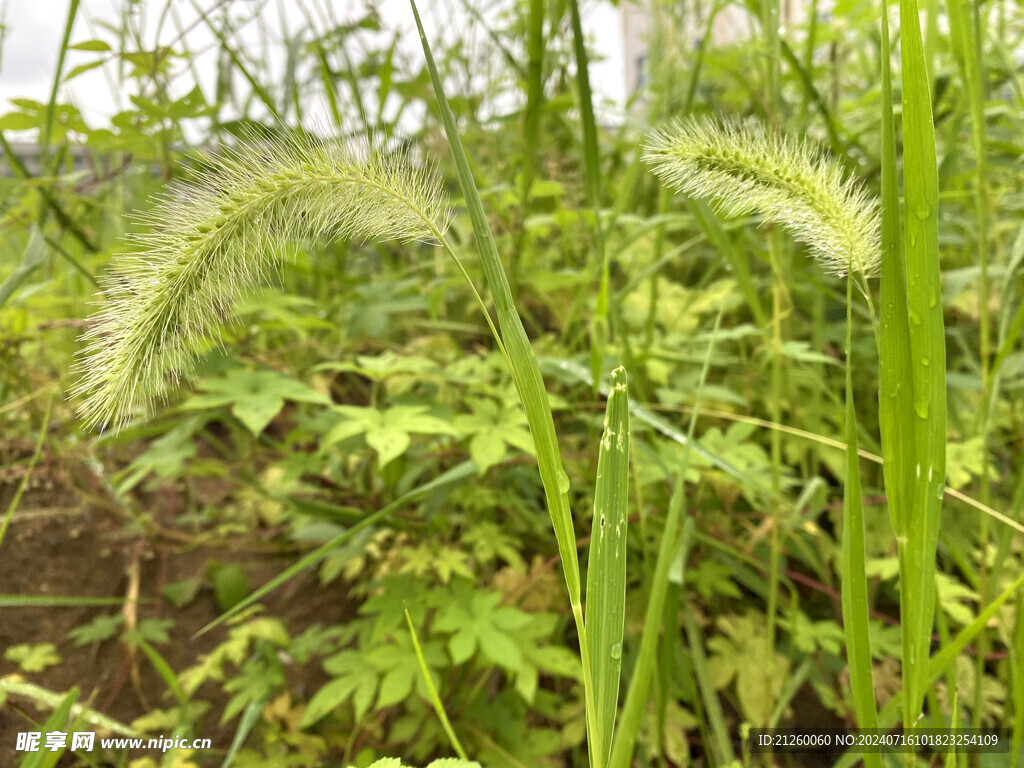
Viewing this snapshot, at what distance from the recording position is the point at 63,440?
1540 millimetres

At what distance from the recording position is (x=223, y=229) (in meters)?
0.62

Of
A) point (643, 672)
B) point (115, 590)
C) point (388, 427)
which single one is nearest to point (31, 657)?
point (115, 590)

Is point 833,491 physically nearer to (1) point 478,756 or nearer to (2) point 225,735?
(1) point 478,756

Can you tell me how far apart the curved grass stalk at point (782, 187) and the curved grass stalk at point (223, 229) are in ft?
1.07

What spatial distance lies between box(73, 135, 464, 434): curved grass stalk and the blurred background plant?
36 cm

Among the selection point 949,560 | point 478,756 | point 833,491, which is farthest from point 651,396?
point 478,756

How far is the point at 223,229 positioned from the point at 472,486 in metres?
0.89

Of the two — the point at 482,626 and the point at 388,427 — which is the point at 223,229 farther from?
the point at 482,626

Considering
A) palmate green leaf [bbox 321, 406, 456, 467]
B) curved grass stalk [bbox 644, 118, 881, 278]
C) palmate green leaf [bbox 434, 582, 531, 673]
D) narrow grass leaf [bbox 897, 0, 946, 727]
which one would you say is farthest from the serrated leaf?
narrow grass leaf [bbox 897, 0, 946, 727]

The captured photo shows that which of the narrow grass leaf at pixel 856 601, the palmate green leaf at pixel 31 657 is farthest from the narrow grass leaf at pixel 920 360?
the palmate green leaf at pixel 31 657

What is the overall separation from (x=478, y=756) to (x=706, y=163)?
3.80ft

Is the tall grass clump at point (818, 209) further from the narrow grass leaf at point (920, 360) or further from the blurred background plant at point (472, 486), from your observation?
the blurred background plant at point (472, 486)

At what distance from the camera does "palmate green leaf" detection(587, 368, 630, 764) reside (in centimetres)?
59

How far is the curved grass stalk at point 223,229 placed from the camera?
1.98ft
